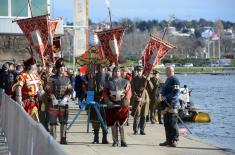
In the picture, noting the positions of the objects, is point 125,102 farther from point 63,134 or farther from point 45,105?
point 45,105

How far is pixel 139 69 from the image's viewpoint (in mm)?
20859

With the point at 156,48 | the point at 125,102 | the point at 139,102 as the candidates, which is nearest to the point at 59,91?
the point at 125,102

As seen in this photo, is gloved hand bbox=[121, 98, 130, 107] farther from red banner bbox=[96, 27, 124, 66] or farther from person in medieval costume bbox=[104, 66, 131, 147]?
red banner bbox=[96, 27, 124, 66]

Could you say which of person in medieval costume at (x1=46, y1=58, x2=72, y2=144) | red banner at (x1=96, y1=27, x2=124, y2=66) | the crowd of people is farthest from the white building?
person in medieval costume at (x1=46, y1=58, x2=72, y2=144)

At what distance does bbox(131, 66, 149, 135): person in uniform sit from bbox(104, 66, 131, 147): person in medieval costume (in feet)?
11.2

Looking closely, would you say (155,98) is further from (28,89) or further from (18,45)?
(18,45)

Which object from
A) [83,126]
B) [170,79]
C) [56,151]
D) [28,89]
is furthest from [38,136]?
[83,126]

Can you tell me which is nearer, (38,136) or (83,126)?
(38,136)

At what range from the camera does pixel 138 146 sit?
17.4m

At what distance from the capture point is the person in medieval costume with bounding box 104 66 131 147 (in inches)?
643

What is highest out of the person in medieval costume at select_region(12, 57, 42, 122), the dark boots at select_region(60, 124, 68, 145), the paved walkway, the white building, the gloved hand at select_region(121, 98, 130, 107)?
the white building

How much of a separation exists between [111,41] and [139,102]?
1.76 metres

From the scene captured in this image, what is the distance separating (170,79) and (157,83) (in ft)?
24.2

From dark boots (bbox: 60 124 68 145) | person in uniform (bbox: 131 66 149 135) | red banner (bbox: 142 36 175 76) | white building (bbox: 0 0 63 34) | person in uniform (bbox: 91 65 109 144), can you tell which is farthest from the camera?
white building (bbox: 0 0 63 34)
